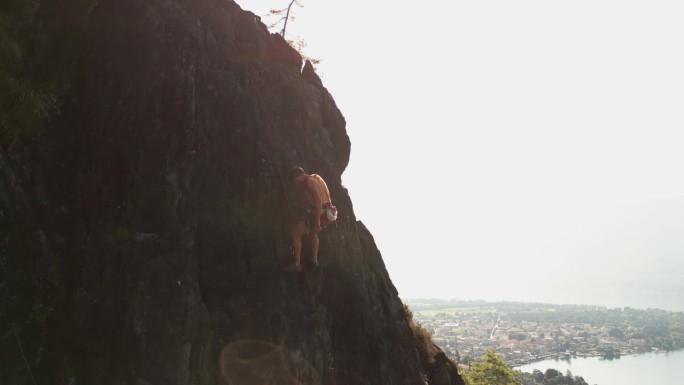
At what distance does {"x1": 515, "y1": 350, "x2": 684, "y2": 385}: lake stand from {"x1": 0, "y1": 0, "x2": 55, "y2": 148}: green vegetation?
156159mm

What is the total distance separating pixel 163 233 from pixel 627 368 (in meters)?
202

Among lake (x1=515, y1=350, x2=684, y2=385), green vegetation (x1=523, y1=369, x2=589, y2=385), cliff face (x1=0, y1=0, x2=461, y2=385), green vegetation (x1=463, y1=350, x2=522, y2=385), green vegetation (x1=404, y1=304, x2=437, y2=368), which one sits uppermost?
cliff face (x1=0, y1=0, x2=461, y2=385)

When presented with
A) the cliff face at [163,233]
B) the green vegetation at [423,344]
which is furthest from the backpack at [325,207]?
the green vegetation at [423,344]

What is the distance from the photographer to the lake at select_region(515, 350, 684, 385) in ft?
465

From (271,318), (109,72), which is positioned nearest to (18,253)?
(109,72)

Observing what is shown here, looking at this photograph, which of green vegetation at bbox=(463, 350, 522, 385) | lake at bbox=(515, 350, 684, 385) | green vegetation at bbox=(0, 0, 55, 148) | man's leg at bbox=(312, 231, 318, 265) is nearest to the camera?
green vegetation at bbox=(0, 0, 55, 148)

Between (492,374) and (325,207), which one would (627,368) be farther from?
(325,207)

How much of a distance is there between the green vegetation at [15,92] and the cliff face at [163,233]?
0.33m

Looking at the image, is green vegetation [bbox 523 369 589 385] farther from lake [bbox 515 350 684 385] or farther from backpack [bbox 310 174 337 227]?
backpack [bbox 310 174 337 227]

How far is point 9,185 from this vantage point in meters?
9.84

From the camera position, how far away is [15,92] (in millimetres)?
10461

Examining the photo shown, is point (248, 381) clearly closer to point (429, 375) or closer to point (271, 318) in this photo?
point (271, 318)

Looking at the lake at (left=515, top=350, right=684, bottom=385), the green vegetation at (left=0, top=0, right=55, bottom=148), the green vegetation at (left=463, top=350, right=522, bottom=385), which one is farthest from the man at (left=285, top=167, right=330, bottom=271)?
the lake at (left=515, top=350, right=684, bottom=385)

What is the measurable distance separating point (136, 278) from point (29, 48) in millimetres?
7193
